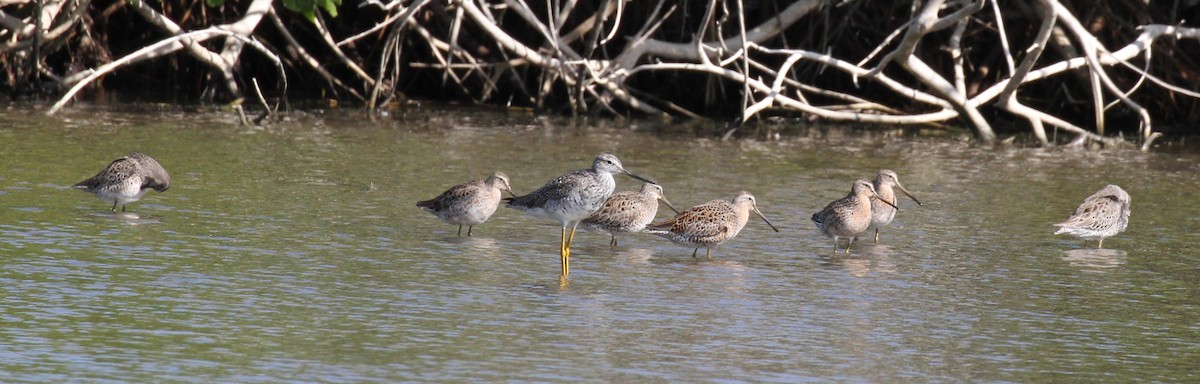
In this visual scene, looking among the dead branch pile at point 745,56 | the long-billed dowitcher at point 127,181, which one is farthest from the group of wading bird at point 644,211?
the dead branch pile at point 745,56

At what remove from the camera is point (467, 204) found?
9.09 metres

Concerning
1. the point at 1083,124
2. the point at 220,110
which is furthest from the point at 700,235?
the point at 1083,124

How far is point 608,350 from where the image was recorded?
6.36 m

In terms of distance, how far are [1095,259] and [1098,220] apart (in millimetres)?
468

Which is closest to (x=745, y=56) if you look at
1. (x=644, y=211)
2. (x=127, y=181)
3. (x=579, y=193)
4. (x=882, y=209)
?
Answer: (x=882, y=209)

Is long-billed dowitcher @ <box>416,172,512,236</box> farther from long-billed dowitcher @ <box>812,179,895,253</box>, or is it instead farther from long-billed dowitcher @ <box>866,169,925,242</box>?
long-billed dowitcher @ <box>866,169,925,242</box>

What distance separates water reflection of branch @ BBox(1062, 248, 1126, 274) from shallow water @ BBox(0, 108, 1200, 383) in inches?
1.3

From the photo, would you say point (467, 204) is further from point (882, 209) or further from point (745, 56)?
point (745, 56)

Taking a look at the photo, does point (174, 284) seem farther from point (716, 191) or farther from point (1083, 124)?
point (1083, 124)

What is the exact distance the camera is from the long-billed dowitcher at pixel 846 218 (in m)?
9.09

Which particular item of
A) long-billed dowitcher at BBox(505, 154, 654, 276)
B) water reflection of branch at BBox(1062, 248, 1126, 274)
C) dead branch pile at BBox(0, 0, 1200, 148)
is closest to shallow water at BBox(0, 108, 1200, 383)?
water reflection of branch at BBox(1062, 248, 1126, 274)

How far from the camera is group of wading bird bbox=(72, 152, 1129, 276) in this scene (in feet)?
28.3

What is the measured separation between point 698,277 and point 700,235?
632 mm

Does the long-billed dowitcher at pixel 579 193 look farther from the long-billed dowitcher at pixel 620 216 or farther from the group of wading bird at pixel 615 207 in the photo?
the long-billed dowitcher at pixel 620 216
